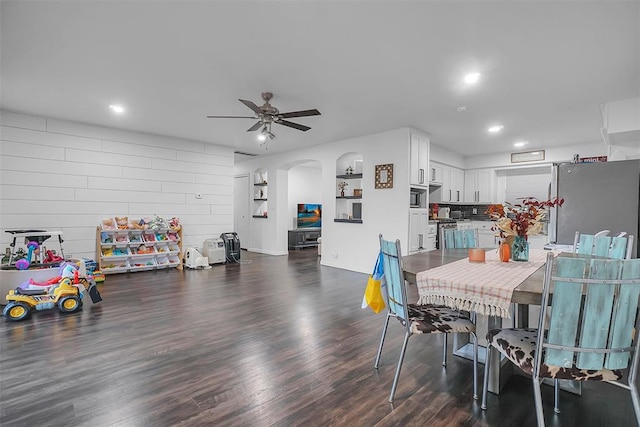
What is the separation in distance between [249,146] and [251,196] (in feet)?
6.45

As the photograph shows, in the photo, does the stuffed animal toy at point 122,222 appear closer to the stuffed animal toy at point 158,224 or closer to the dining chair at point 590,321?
the stuffed animal toy at point 158,224

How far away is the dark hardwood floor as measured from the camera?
1727 millimetres

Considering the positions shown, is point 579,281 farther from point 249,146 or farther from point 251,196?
point 251,196

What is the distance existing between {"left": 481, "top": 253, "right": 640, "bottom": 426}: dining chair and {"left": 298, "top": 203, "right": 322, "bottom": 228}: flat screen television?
791 cm

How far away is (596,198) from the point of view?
3.43m

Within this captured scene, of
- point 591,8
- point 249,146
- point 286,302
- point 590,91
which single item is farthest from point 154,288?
point 590,91

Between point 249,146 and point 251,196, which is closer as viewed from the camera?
point 249,146

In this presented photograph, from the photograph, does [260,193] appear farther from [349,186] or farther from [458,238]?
[458,238]

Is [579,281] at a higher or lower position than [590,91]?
lower

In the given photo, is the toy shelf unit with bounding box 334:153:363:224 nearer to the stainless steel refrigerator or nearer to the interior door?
the stainless steel refrigerator

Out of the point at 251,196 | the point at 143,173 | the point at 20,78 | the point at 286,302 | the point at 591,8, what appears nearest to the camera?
the point at 591,8

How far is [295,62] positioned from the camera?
2.89 m

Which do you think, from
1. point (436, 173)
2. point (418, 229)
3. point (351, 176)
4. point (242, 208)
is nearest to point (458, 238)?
point (418, 229)

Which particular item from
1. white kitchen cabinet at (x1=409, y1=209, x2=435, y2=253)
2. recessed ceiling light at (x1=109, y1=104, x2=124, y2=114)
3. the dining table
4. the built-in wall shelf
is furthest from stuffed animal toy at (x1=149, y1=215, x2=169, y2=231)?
the dining table
